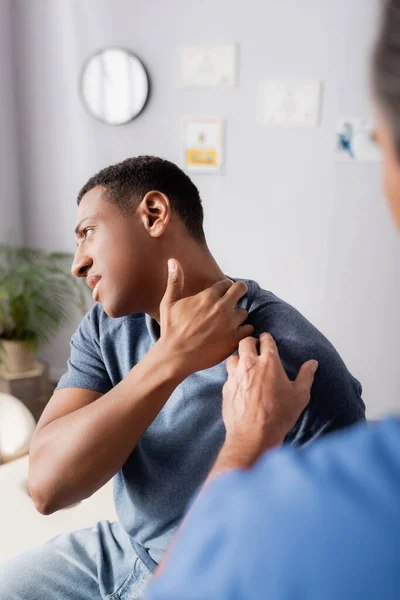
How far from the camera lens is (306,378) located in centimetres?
90

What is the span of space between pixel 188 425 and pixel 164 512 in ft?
0.58

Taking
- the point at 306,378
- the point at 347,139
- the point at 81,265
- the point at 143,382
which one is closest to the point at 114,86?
the point at 347,139

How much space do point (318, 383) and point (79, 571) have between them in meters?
0.64

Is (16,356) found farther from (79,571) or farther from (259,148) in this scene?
(79,571)

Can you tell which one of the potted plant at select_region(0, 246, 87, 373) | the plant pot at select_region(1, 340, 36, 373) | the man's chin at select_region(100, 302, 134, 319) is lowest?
the plant pot at select_region(1, 340, 36, 373)

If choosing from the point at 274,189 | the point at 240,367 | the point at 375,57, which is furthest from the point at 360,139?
the point at 375,57

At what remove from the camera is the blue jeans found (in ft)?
3.81

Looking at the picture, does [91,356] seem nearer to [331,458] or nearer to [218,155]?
[331,458]

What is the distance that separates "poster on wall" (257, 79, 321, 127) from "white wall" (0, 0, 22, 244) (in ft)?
5.06

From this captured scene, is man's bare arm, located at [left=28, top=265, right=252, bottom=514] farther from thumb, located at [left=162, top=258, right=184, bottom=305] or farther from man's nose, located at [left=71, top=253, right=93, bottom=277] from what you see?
man's nose, located at [left=71, top=253, right=93, bottom=277]

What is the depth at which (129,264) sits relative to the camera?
1146mm

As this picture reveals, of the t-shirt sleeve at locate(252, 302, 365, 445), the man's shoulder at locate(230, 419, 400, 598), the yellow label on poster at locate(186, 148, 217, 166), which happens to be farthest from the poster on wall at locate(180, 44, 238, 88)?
the man's shoulder at locate(230, 419, 400, 598)

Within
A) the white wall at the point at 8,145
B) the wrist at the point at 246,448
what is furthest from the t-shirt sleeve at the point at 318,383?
the white wall at the point at 8,145

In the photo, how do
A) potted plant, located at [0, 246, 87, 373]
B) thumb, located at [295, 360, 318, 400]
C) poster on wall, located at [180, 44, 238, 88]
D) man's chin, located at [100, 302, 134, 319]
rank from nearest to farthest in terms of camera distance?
1. thumb, located at [295, 360, 318, 400]
2. man's chin, located at [100, 302, 134, 319]
3. potted plant, located at [0, 246, 87, 373]
4. poster on wall, located at [180, 44, 238, 88]
